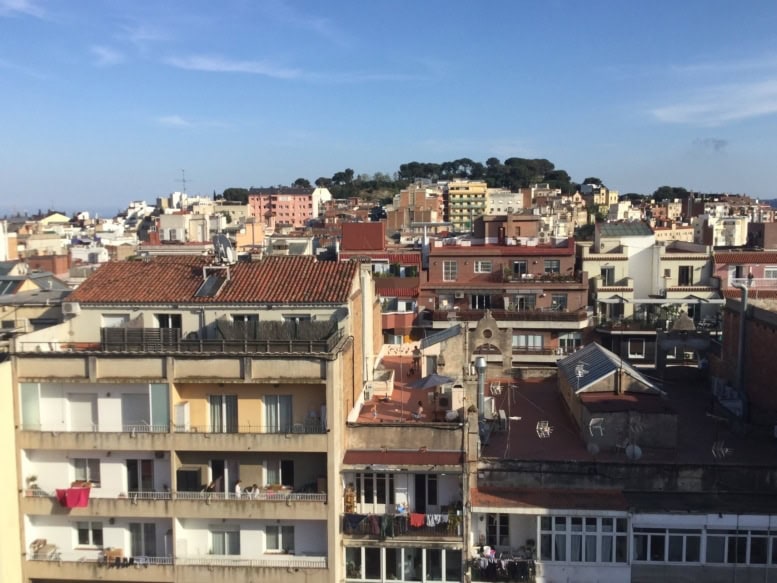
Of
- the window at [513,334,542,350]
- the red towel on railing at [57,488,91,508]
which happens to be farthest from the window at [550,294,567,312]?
the red towel on railing at [57,488,91,508]

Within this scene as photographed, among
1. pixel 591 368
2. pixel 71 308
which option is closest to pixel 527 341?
pixel 591 368

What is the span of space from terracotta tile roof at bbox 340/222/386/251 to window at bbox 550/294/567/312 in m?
16.3

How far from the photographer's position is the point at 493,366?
112 ft

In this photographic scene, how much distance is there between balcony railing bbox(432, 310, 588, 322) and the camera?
4700 centimetres

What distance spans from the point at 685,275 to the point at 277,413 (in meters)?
38.0

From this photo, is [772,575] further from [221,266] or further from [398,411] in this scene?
[221,266]

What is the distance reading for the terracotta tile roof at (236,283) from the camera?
24922mm

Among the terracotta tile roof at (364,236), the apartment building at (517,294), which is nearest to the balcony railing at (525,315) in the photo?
the apartment building at (517,294)

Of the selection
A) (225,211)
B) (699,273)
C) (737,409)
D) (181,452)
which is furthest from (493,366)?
(225,211)

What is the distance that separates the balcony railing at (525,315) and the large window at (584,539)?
85.3 feet

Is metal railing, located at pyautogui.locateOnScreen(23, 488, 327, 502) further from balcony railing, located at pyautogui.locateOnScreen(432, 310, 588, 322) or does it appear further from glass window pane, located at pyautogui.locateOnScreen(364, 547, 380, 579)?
balcony railing, located at pyautogui.locateOnScreen(432, 310, 588, 322)

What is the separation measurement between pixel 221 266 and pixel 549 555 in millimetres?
14499

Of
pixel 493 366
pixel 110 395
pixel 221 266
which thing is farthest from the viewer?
pixel 493 366

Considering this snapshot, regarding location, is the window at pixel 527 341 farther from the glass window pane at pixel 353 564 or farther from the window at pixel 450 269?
the glass window pane at pixel 353 564
